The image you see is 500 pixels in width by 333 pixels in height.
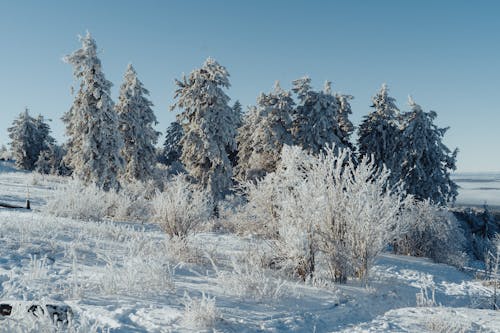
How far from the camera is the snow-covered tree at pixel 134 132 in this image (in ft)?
95.6

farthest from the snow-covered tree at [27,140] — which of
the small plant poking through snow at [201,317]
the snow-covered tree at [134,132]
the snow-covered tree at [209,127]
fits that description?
the small plant poking through snow at [201,317]

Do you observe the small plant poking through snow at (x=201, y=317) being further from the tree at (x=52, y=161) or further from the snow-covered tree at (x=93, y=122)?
the tree at (x=52, y=161)

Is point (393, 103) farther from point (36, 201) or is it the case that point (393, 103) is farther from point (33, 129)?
point (33, 129)

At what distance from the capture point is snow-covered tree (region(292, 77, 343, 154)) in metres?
27.5

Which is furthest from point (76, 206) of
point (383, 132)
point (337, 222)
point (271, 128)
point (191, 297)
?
point (383, 132)

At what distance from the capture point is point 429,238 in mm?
13969

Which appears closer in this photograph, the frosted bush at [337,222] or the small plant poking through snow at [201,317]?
the small plant poking through snow at [201,317]

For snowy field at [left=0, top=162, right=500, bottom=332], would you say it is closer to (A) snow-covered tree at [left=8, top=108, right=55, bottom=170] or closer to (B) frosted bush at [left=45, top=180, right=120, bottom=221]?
(B) frosted bush at [left=45, top=180, right=120, bottom=221]

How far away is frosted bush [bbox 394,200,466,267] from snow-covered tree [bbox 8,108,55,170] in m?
41.4

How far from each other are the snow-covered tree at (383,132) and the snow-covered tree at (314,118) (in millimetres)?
2782

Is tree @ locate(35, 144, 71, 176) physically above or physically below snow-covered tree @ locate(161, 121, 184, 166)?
below

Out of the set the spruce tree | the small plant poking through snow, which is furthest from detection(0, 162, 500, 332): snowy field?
the spruce tree

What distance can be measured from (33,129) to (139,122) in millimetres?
22480

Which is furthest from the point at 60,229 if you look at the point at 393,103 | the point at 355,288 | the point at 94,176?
the point at 393,103
